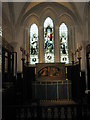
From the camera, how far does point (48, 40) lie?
13.2m

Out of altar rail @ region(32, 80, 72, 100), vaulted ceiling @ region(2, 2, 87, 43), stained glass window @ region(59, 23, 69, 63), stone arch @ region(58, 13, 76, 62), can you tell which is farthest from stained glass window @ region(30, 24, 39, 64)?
altar rail @ region(32, 80, 72, 100)

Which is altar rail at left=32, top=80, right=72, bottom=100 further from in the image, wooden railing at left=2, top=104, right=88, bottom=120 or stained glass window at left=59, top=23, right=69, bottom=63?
stained glass window at left=59, top=23, right=69, bottom=63

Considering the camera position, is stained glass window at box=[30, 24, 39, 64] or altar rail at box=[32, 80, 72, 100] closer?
altar rail at box=[32, 80, 72, 100]

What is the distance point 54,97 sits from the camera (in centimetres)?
865

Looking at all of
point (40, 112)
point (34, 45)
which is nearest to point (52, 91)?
point (40, 112)

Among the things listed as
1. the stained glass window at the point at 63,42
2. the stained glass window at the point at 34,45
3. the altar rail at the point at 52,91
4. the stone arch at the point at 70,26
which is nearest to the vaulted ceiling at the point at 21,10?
the stone arch at the point at 70,26

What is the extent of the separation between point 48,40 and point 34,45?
1163 millimetres

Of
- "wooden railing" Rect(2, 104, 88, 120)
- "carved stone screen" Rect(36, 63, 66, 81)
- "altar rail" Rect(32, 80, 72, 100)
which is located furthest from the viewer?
"carved stone screen" Rect(36, 63, 66, 81)

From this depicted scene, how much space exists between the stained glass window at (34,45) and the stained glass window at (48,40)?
696 millimetres

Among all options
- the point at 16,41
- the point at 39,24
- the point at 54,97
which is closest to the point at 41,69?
the point at 54,97

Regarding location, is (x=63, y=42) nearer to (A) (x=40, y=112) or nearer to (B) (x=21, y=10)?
(B) (x=21, y=10)

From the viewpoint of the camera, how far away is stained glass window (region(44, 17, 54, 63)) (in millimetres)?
13047

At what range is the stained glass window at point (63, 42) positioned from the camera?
42.8 feet

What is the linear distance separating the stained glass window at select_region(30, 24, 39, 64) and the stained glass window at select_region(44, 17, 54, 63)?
0.70 metres
